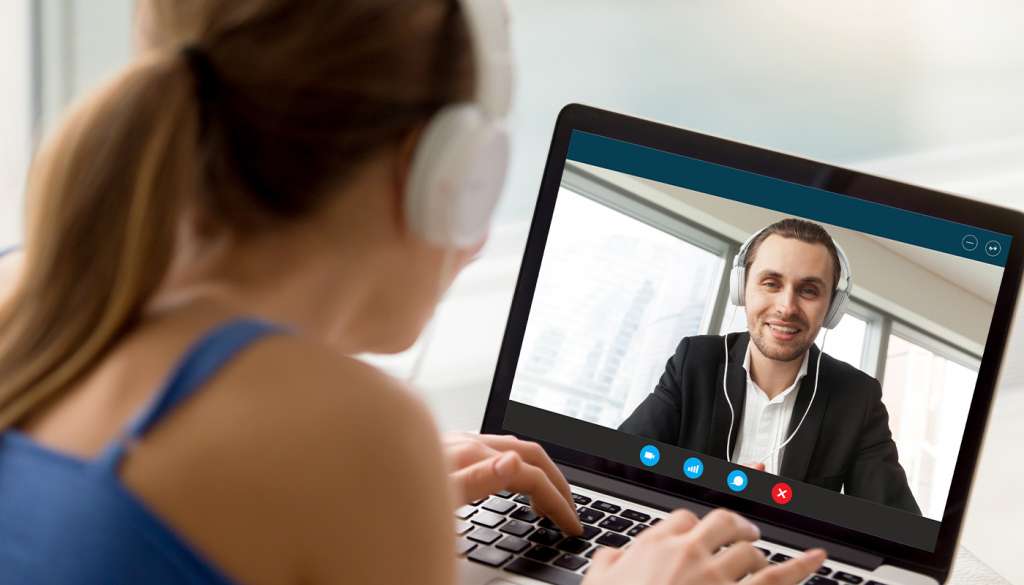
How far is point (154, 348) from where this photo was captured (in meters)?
0.52

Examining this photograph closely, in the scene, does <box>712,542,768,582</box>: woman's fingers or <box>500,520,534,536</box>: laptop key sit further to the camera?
<box>500,520,534,536</box>: laptop key

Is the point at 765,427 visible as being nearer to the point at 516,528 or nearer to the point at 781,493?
the point at 781,493

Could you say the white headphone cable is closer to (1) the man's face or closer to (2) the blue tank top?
(1) the man's face

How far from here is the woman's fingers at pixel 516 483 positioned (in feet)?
2.71

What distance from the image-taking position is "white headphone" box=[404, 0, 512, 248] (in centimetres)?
55

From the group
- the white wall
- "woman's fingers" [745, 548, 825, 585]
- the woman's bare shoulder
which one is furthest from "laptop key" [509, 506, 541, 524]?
the white wall

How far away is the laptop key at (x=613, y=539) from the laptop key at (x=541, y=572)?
0.20ft

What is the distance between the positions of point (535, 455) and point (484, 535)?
0.08m

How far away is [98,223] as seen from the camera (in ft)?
1.70

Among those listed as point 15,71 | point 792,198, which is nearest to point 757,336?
point 792,198

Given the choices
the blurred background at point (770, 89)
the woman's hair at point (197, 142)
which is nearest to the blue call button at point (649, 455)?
the blurred background at point (770, 89)

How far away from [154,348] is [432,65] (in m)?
0.20

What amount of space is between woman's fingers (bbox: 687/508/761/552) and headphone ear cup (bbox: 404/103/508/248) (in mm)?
258

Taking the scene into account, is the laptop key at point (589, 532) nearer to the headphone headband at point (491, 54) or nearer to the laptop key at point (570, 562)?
the laptop key at point (570, 562)
